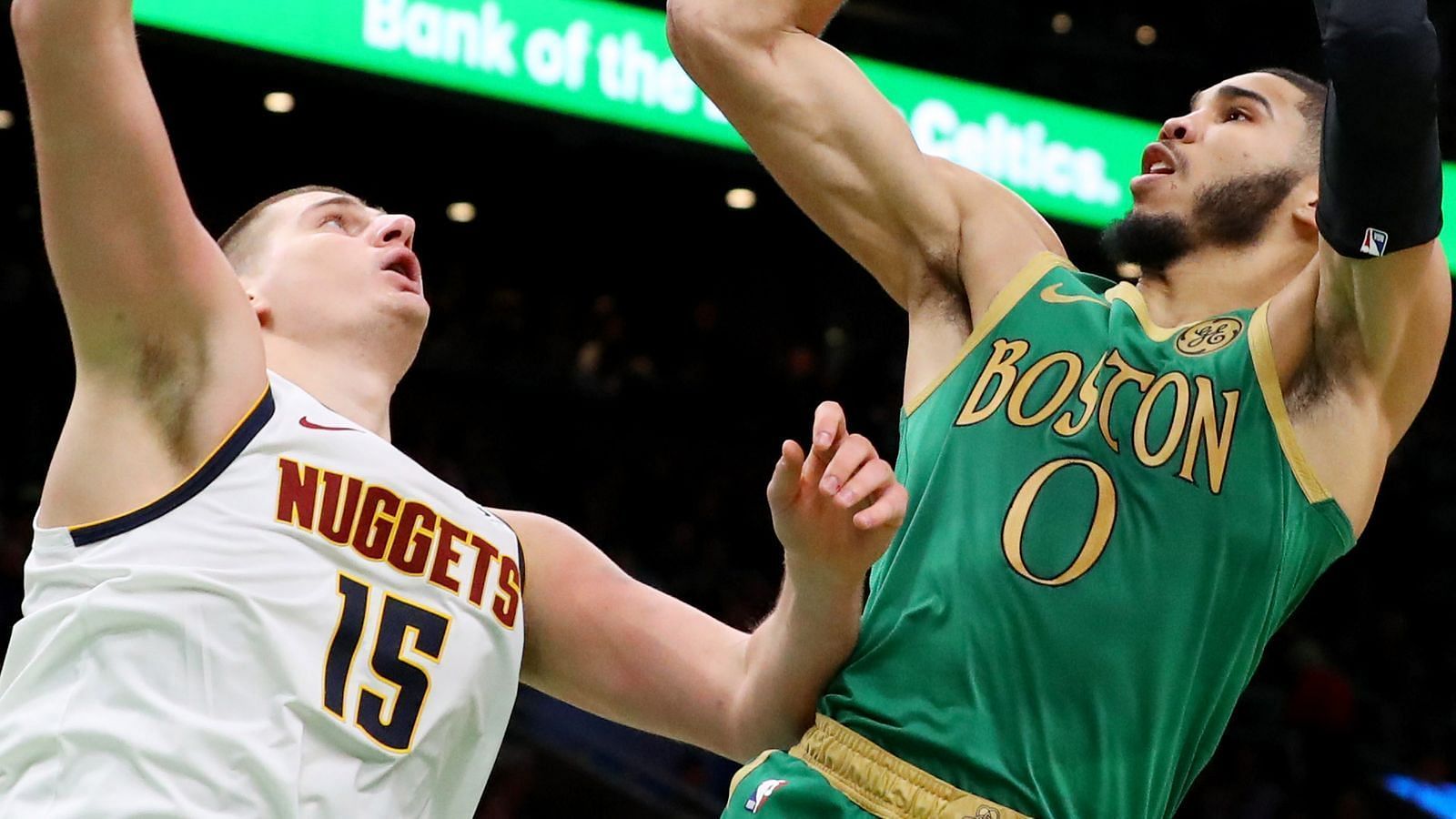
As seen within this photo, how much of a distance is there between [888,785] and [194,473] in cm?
109

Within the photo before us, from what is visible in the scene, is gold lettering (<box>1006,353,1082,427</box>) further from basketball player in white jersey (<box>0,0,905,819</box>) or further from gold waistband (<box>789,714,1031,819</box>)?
gold waistband (<box>789,714,1031,819</box>)

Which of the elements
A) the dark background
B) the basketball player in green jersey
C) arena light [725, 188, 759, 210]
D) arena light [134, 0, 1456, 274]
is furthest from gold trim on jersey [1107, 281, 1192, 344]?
arena light [725, 188, 759, 210]

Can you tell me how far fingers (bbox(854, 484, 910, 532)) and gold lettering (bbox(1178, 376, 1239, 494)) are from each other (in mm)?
480

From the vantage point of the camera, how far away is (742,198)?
13922mm

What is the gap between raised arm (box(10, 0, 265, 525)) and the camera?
93.2 inches

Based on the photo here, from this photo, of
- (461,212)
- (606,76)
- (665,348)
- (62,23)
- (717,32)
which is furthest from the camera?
(461,212)

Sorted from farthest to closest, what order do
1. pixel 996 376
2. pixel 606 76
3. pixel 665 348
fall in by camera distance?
1. pixel 665 348
2. pixel 606 76
3. pixel 996 376

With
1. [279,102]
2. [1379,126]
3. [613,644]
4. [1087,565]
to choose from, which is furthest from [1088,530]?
[279,102]

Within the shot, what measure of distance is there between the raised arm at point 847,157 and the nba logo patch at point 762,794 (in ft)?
2.65

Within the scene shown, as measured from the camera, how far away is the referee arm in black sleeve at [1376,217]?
2.44 m

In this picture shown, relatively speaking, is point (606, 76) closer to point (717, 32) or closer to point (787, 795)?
point (717, 32)

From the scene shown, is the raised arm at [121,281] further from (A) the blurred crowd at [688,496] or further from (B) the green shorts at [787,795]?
(A) the blurred crowd at [688,496]

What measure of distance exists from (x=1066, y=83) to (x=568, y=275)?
6131 millimetres

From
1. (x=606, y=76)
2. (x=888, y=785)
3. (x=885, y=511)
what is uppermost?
(x=885, y=511)
